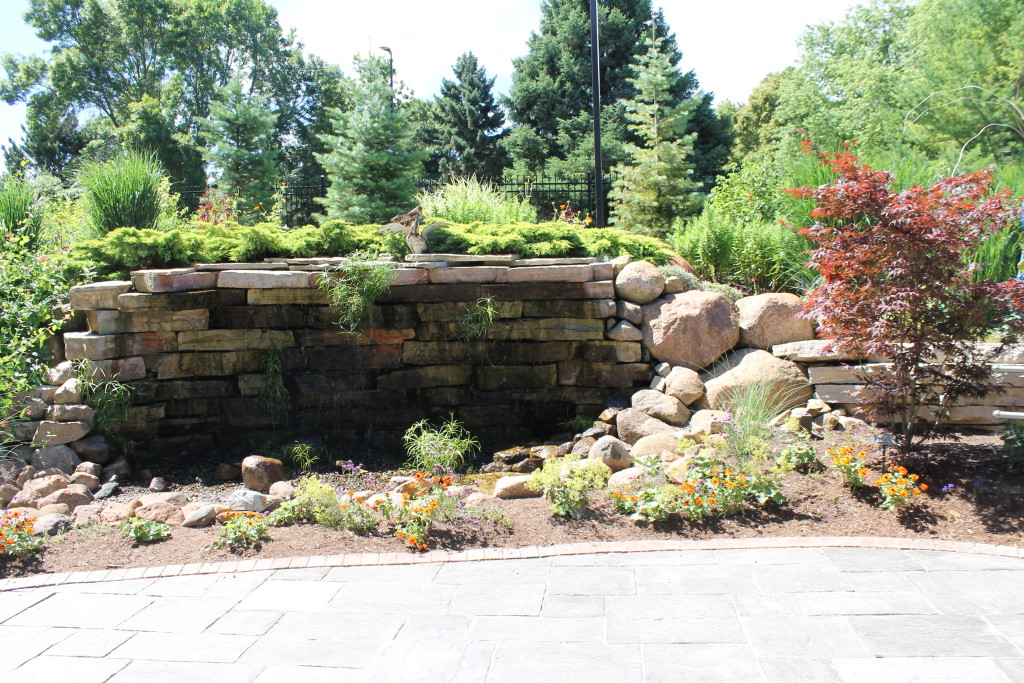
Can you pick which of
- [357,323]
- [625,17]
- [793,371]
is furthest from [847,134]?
[357,323]

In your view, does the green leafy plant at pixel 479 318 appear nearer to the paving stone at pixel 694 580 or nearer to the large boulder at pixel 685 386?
the large boulder at pixel 685 386

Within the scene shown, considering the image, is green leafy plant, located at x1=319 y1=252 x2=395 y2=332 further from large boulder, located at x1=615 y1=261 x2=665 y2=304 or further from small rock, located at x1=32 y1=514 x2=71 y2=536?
small rock, located at x1=32 y1=514 x2=71 y2=536

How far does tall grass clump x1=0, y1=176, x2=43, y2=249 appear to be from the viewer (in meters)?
7.06

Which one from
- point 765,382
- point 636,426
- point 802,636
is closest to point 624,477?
point 636,426

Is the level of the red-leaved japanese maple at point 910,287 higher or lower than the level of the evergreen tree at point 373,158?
lower

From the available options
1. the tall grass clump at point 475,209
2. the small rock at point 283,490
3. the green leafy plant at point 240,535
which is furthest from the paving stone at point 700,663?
the tall grass clump at point 475,209

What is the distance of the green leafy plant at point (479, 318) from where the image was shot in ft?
20.2

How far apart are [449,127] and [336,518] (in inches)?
789

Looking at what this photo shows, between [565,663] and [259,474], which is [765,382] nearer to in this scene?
[565,663]

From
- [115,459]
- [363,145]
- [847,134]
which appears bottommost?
[115,459]

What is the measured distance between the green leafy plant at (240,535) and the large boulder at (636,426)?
114 inches

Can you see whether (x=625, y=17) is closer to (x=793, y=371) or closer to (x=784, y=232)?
(x=784, y=232)

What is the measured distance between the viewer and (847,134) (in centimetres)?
1822

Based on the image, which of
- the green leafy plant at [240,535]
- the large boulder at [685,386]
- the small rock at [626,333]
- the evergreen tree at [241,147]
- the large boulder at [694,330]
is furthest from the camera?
the evergreen tree at [241,147]
